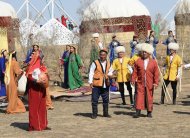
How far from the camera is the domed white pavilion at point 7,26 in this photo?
19.2 metres

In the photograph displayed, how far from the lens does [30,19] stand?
2666 centimetres

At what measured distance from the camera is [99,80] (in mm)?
10234

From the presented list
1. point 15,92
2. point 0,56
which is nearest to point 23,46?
point 0,56

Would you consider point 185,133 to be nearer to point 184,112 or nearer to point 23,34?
point 184,112

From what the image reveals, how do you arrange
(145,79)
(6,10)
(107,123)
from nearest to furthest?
(107,123), (145,79), (6,10)

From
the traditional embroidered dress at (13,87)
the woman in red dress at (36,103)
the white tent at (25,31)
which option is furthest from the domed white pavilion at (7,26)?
the woman in red dress at (36,103)

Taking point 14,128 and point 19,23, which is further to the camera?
point 19,23

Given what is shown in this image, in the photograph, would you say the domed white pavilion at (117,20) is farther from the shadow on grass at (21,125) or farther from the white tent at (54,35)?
the shadow on grass at (21,125)

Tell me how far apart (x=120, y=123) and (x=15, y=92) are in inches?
109

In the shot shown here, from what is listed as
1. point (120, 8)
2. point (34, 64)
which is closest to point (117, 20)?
Result: point (120, 8)

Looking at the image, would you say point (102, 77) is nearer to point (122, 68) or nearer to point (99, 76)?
point (99, 76)

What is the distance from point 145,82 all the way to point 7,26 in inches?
658

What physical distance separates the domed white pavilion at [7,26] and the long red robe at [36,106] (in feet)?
33.1

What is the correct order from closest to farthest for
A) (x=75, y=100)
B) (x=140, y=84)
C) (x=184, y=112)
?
1. (x=140, y=84)
2. (x=184, y=112)
3. (x=75, y=100)
